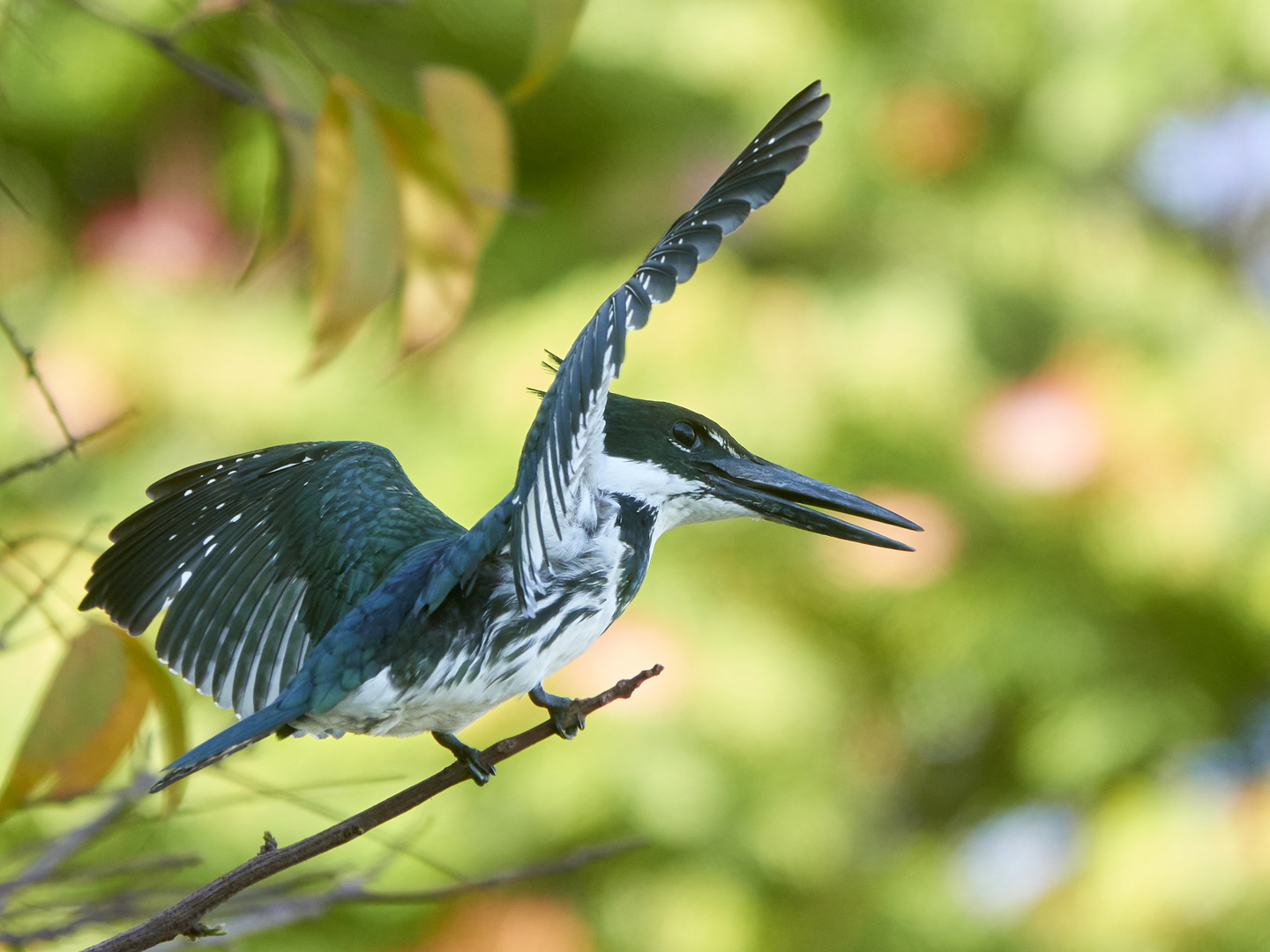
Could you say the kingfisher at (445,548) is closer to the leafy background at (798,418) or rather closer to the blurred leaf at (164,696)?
the blurred leaf at (164,696)

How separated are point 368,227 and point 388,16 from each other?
213 centimetres

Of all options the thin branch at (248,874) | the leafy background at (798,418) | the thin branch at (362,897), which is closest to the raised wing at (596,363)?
the thin branch at (248,874)

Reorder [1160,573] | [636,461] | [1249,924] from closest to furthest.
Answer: [636,461], [1249,924], [1160,573]

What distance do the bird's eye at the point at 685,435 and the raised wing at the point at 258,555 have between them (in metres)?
0.15

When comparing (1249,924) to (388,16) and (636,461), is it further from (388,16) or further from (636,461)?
(388,16)

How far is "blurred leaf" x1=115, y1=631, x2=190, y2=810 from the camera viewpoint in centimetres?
78

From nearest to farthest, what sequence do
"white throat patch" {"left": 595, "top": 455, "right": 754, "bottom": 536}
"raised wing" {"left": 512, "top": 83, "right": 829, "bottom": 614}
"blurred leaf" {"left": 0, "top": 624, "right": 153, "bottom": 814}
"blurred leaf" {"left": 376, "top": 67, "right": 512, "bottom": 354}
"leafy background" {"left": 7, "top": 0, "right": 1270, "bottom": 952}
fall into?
"raised wing" {"left": 512, "top": 83, "right": 829, "bottom": 614} → "white throat patch" {"left": 595, "top": 455, "right": 754, "bottom": 536} → "blurred leaf" {"left": 0, "top": 624, "right": 153, "bottom": 814} → "blurred leaf" {"left": 376, "top": 67, "right": 512, "bottom": 354} → "leafy background" {"left": 7, "top": 0, "right": 1270, "bottom": 952}

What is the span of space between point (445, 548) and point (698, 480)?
14 centimetres

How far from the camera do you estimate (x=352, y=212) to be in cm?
76

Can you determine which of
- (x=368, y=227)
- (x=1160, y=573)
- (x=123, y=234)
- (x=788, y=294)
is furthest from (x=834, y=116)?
(x=368, y=227)

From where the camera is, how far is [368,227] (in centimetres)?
76

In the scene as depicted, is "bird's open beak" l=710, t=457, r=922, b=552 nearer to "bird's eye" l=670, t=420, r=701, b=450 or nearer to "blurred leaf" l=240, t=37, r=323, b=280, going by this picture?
"bird's eye" l=670, t=420, r=701, b=450

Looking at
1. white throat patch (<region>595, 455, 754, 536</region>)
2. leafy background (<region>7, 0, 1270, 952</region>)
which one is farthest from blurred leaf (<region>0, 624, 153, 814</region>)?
leafy background (<region>7, 0, 1270, 952</region>)

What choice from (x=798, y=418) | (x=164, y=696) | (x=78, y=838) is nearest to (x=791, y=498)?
(x=164, y=696)
